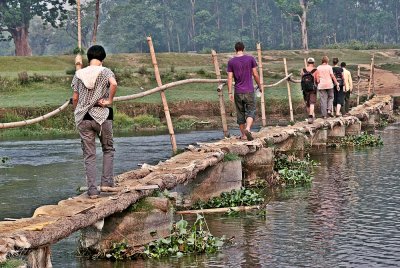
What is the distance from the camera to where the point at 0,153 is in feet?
81.4

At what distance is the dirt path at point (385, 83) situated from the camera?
46.4 meters

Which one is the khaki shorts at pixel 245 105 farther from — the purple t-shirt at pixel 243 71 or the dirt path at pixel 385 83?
the dirt path at pixel 385 83

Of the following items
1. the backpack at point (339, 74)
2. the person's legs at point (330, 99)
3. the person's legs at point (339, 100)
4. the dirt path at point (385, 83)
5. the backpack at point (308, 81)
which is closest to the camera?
the backpack at point (308, 81)

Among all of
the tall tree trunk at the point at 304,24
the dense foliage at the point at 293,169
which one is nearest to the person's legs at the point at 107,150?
the dense foliage at the point at 293,169

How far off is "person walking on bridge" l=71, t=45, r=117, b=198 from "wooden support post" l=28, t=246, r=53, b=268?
2.09m

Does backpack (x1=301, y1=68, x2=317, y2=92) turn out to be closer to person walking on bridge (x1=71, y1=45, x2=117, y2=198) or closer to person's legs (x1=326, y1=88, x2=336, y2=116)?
person's legs (x1=326, y1=88, x2=336, y2=116)

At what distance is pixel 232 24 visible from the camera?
377 feet

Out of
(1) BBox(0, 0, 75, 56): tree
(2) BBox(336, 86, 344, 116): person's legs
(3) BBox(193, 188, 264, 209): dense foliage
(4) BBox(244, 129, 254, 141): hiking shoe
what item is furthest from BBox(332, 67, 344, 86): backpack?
(1) BBox(0, 0, 75, 56): tree

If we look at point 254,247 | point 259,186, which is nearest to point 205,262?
point 254,247

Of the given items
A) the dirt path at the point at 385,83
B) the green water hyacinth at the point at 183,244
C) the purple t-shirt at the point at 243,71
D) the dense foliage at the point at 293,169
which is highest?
the purple t-shirt at the point at 243,71

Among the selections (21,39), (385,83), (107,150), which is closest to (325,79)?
(107,150)

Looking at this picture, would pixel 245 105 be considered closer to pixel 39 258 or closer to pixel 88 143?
pixel 88 143

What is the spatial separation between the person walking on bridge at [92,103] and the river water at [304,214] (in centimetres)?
110

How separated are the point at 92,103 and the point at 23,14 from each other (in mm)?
68150
